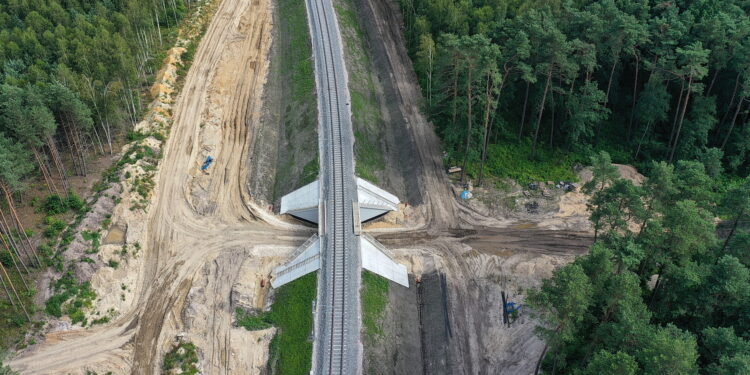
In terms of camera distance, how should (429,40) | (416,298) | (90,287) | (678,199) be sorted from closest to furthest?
(678,199) → (90,287) → (416,298) → (429,40)

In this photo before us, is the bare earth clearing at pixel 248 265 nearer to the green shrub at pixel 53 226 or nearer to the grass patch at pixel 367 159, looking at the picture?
the grass patch at pixel 367 159

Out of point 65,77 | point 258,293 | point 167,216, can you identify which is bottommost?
point 258,293

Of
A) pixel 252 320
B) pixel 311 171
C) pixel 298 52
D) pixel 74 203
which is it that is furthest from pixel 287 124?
pixel 252 320

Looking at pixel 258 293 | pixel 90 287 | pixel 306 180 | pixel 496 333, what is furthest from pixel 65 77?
pixel 496 333

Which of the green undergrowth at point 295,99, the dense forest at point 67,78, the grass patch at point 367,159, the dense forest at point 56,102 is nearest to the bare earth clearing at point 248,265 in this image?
the green undergrowth at point 295,99

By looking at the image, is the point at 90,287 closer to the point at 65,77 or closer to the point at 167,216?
the point at 167,216

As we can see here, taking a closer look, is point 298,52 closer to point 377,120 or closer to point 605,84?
point 377,120

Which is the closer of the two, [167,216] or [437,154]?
[167,216]
